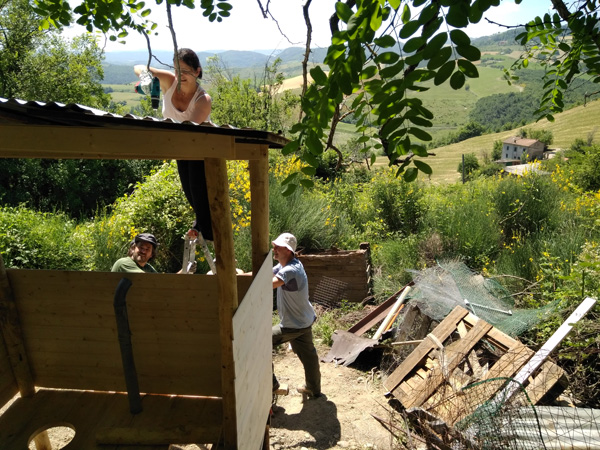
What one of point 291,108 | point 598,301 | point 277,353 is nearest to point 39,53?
point 291,108

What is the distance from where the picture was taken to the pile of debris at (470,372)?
143 inches

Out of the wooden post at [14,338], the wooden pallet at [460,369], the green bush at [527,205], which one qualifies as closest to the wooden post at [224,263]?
the wooden post at [14,338]

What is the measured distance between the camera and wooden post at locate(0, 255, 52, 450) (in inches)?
127

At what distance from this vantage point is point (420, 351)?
17.2ft

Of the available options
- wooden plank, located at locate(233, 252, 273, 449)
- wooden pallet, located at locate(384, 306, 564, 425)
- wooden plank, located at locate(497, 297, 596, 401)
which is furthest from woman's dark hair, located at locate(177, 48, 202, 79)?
wooden plank, located at locate(497, 297, 596, 401)

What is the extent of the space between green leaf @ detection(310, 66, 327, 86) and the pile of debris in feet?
9.03

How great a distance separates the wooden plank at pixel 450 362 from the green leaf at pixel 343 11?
4142 mm

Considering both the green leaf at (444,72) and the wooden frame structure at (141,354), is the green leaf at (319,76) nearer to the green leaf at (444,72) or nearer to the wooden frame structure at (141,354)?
the green leaf at (444,72)

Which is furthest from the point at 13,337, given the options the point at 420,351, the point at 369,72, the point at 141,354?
the point at 420,351

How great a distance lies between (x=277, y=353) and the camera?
6477 millimetres

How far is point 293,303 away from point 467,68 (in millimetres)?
3809

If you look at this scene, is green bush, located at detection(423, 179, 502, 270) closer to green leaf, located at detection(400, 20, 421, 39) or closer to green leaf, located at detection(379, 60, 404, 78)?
green leaf, located at detection(379, 60, 404, 78)

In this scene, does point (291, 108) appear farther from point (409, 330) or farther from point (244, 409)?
point (244, 409)

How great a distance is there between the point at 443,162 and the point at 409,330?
263 feet
